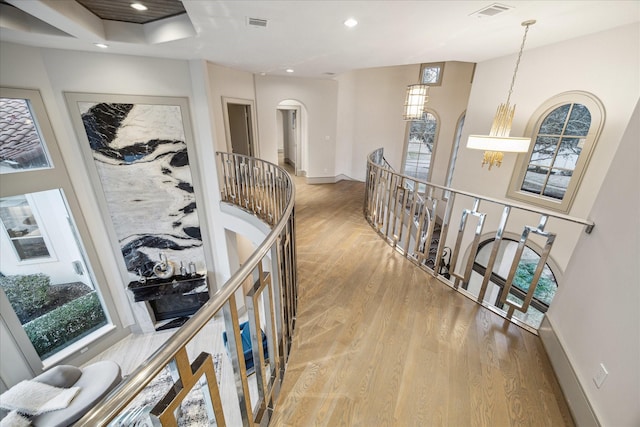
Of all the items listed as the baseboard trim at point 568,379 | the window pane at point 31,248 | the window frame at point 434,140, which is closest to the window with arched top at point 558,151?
the baseboard trim at point 568,379

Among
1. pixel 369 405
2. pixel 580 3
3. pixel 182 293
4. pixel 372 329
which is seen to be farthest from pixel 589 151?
pixel 182 293

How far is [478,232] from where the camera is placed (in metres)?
2.36

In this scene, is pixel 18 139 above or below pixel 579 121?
below

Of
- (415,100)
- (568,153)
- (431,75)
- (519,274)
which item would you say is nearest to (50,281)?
(415,100)

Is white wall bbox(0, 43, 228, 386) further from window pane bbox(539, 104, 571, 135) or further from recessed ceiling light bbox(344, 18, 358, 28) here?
window pane bbox(539, 104, 571, 135)

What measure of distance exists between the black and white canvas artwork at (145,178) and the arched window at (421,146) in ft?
21.1

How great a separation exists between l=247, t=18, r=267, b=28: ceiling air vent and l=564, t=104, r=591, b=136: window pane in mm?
3975

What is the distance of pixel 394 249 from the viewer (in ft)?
11.2

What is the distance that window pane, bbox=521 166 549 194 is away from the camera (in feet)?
12.6

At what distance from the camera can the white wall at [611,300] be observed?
125cm

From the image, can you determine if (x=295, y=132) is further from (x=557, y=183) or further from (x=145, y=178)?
(x=557, y=183)

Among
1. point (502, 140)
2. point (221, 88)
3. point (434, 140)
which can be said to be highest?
point (221, 88)

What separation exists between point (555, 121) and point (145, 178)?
21.6 feet

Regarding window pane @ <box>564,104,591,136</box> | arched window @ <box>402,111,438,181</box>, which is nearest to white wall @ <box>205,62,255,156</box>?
arched window @ <box>402,111,438,181</box>
